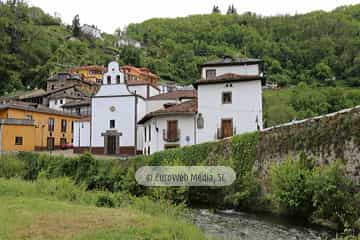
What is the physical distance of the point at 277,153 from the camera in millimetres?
20484

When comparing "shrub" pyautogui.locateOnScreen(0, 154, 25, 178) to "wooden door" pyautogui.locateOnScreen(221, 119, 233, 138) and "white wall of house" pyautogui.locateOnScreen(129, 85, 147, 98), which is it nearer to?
"white wall of house" pyautogui.locateOnScreen(129, 85, 147, 98)

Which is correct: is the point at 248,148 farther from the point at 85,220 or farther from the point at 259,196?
the point at 85,220

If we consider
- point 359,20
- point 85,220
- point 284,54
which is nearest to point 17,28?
point 284,54

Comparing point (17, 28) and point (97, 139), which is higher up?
point (17, 28)

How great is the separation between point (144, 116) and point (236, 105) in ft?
33.3

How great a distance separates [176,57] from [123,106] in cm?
6037

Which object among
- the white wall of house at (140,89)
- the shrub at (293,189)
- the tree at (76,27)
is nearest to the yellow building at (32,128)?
the white wall of house at (140,89)

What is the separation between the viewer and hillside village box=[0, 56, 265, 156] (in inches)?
1390

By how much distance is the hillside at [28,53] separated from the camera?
8679cm

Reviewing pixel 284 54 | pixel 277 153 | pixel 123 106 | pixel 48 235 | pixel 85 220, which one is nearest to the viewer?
pixel 48 235

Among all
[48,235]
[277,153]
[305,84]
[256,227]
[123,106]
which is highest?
[305,84]

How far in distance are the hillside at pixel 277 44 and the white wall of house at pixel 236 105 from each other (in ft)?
137

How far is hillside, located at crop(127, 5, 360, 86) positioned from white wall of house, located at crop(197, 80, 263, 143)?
4177 cm

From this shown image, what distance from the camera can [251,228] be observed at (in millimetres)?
16125
